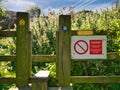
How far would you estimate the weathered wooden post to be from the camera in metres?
7.03

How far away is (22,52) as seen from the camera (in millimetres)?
7039

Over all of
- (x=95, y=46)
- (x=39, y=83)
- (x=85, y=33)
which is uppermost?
(x=85, y=33)

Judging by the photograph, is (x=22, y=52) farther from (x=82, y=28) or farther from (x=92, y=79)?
(x=82, y=28)

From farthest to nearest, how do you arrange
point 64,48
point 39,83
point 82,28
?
point 82,28, point 64,48, point 39,83

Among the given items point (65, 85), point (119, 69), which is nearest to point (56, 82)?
point (65, 85)

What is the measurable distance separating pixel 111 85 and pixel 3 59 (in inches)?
92.4

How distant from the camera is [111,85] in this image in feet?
Result: 25.3

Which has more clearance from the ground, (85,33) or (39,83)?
(85,33)

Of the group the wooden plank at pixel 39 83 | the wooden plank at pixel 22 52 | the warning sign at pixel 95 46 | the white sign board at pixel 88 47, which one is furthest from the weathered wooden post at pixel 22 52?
the warning sign at pixel 95 46

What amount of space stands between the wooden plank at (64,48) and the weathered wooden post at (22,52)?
63cm

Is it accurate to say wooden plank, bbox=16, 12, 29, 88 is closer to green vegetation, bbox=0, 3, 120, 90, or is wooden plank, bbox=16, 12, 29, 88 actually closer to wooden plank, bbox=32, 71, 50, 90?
wooden plank, bbox=32, 71, 50, 90

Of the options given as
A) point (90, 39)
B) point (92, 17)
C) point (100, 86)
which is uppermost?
point (92, 17)

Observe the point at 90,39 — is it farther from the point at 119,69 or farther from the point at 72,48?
the point at 119,69

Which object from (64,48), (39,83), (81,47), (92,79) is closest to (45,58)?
(64,48)
